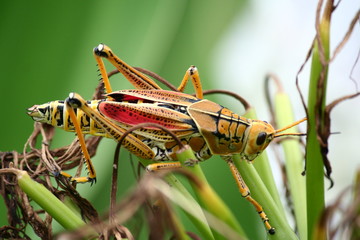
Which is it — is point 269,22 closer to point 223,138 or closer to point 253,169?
point 223,138

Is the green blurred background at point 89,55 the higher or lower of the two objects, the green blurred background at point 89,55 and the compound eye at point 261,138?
the higher

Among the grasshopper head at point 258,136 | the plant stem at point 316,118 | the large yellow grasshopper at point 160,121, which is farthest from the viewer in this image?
the large yellow grasshopper at point 160,121

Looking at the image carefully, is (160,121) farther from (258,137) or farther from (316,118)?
(316,118)

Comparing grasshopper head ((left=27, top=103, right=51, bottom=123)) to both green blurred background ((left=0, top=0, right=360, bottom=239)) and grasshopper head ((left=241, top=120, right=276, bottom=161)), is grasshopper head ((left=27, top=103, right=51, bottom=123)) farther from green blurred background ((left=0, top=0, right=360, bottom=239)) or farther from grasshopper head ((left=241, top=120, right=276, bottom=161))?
grasshopper head ((left=241, top=120, right=276, bottom=161))

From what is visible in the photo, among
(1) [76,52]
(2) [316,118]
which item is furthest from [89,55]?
(2) [316,118]

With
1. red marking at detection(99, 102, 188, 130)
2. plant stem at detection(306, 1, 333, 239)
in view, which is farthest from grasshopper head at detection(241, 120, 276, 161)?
plant stem at detection(306, 1, 333, 239)

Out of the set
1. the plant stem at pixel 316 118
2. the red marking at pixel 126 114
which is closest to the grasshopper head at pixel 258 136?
the red marking at pixel 126 114

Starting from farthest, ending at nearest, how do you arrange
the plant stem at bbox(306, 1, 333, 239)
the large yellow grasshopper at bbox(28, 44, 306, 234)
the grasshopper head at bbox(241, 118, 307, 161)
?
1. the large yellow grasshopper at bbox(28, 44, 306, 234)
2. the grasshopper head at bbox(241, 118, 307, 161)
3. the plant stem at bbox(306, 1, 333, 239)

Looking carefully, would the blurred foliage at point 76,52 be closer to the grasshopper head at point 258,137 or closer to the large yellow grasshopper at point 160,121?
the large yellow grasshopper at point 160,121

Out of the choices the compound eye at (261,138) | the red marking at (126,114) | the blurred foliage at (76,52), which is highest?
the blurred foliage at (76,52)
